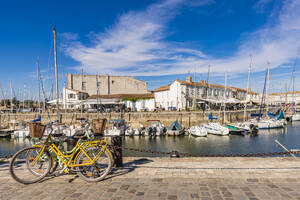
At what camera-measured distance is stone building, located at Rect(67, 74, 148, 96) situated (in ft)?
167

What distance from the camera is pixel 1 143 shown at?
2562cm

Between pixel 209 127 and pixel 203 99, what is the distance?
16.1m

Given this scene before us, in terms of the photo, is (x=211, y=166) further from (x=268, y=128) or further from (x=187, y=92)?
(x=187, y=92)

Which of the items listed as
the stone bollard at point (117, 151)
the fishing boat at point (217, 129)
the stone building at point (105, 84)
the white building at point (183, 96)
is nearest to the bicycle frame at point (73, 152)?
the stone bollard at point (117, 151)

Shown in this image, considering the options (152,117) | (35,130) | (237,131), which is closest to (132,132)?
(152,117)

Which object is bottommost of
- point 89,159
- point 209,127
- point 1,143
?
point 1,143

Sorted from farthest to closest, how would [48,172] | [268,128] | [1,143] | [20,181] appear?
[268,128] < [1,143] < [48,172] < [20,181]

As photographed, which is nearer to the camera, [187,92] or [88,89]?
[187,92]

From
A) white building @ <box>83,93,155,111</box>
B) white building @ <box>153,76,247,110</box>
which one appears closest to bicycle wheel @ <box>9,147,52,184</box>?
Answer: white building @ <box>83,93,155,111</box>

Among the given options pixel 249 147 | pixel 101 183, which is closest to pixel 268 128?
pixel 249 147

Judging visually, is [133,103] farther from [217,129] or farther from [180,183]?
[180,183]

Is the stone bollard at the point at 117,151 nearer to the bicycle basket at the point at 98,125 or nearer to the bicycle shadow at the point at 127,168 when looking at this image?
the bicycle shadow at the point at 127,168

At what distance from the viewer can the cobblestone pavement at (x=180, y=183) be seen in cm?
384

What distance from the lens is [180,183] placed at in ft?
14.5
